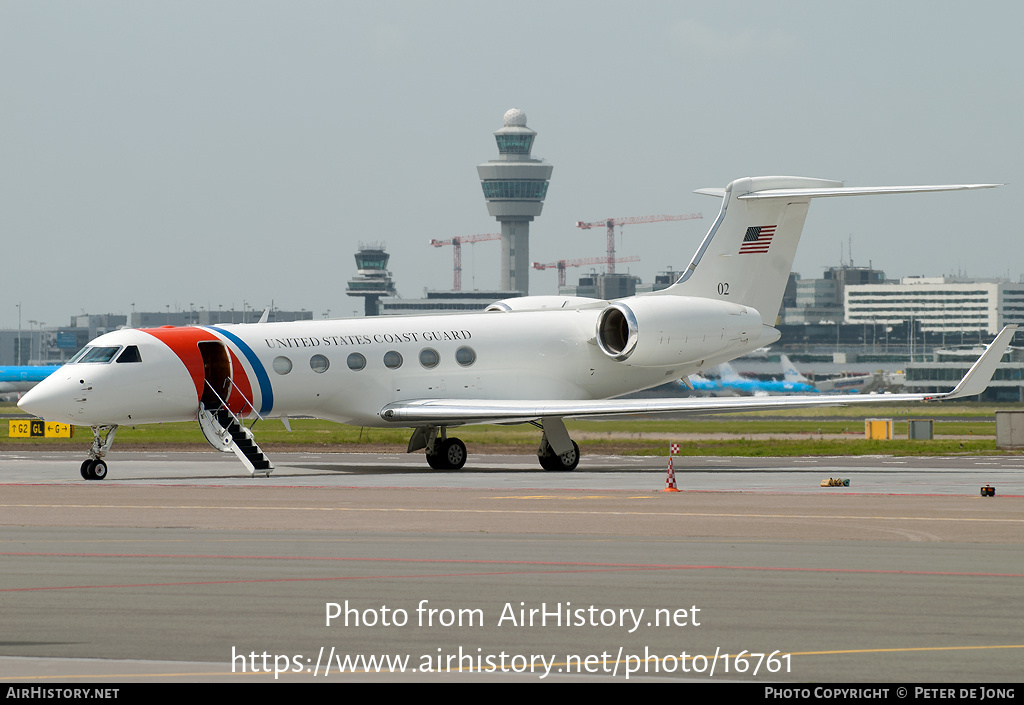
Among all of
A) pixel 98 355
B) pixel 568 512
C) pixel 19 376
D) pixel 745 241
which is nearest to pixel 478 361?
pixel 745 241

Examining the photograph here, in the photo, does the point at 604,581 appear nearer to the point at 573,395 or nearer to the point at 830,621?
the point at 830,621

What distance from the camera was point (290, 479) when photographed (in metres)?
29.8

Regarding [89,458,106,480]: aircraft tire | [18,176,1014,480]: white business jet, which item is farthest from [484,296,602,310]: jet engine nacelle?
[89,458,106,480]: aircraft tire

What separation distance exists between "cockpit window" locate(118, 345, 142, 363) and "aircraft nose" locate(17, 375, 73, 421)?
1386mm

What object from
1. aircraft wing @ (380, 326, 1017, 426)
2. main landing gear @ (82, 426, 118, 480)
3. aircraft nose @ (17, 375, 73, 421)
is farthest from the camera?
aircraft wing @ (380, 326, 1017, 426)

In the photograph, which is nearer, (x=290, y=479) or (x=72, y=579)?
(x=72, y=579)

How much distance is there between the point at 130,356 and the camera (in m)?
30.4

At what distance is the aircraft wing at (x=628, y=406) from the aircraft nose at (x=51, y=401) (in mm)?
7671

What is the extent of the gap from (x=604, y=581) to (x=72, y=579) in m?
5.34

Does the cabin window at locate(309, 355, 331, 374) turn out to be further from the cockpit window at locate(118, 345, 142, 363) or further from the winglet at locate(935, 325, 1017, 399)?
the winglet at locate(935, 325, 1017, 399)

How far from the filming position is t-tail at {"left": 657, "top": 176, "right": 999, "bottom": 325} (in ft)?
126

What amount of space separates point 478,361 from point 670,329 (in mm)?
5296

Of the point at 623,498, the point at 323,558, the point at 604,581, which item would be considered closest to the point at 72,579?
the point at 323,558

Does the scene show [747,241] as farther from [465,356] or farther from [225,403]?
[225,403]
